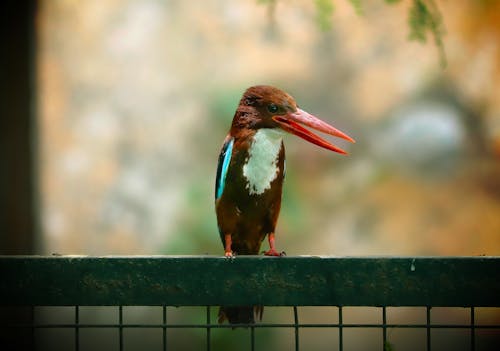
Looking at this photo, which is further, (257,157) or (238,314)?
(257,157)

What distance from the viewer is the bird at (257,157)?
1.46m

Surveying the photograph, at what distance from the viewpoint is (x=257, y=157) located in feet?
4.78

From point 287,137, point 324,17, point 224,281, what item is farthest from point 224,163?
point 324,17

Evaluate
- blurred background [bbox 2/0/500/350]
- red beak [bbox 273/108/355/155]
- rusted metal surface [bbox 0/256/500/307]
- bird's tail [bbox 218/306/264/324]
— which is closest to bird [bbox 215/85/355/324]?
red beak [bbox 273/108/355/155]

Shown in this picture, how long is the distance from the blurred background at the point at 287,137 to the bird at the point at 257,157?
868mm

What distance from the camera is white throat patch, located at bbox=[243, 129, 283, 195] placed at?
1.46 metres

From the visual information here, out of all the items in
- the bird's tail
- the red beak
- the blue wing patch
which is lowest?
the bird's tail

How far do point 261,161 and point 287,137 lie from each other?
2.97 feet

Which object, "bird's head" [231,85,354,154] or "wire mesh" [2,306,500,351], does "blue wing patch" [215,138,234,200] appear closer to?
"bird's head" [231,85,354,154]

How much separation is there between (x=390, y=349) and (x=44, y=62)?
179cm

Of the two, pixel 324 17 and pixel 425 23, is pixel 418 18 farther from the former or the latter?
pixel 324 17

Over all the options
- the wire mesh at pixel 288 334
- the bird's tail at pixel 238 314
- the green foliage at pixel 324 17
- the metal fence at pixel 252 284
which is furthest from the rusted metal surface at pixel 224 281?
the green foliage at pixel 324 17

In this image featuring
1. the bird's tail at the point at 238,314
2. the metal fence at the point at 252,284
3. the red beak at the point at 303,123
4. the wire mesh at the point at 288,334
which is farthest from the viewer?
the wire mesh at the point at 288,334

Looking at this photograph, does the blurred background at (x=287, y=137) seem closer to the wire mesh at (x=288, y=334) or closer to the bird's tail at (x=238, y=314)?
the wire mesh at (x=288, y=334)
